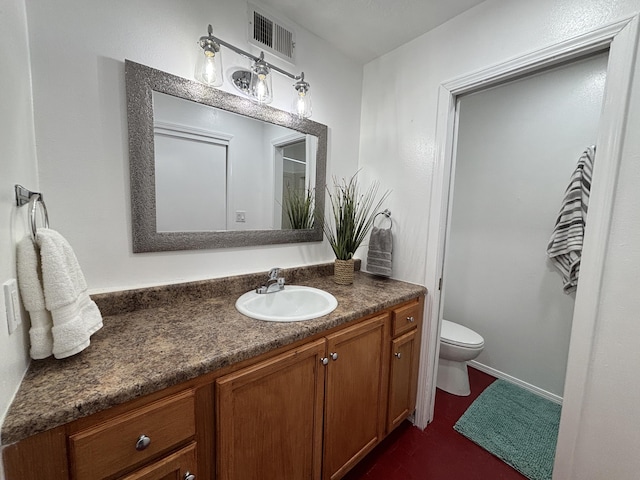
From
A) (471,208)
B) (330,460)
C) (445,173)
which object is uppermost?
(445,173)

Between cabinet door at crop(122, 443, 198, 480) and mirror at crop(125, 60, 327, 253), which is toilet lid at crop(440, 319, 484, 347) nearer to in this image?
mirror at crop(125, 60, 327, 253)

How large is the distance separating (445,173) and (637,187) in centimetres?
70

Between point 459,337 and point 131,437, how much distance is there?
1.93 metres

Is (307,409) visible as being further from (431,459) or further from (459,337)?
(459,337)

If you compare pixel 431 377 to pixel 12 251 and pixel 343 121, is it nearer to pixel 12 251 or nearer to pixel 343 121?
pixel 343 121

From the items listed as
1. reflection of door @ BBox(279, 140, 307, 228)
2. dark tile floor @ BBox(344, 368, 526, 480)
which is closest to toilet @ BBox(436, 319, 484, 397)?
dark tile floor @ BBox(344, 368, 526, 480)

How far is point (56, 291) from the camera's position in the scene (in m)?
0.64

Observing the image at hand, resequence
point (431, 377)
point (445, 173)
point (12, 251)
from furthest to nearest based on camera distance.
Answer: point (431, 377)
point (445, 173)
point (12, 251)

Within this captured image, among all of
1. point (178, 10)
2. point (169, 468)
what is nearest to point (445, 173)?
point (178, 10)

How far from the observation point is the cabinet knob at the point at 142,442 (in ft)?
2.05

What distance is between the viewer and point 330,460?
1.12m

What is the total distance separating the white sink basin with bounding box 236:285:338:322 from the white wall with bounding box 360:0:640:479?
2.06 ft

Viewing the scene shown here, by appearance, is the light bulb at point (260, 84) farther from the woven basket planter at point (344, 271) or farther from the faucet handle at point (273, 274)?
the woven basket planter at point (344, 271)

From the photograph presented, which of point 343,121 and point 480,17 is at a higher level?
point 480,17
